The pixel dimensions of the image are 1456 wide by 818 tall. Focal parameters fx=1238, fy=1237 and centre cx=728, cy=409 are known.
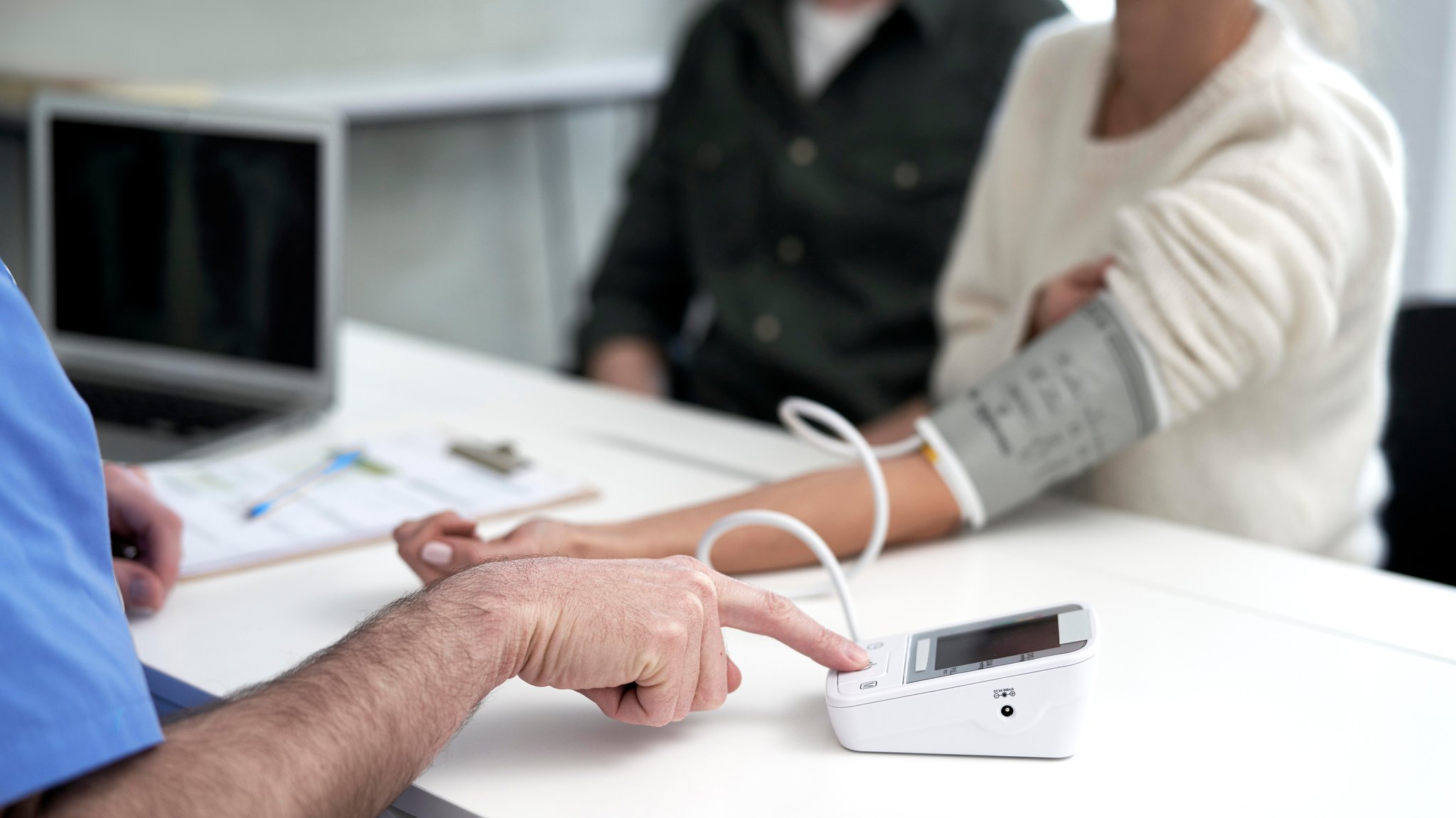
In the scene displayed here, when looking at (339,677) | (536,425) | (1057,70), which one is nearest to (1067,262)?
(1057,70)

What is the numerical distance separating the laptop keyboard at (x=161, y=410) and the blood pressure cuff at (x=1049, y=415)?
0.72m

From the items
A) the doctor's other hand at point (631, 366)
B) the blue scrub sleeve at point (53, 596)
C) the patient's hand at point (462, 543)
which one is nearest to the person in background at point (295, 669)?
the blue scrub sleeve at point (53, 596)

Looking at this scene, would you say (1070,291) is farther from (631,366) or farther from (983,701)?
(631,366)

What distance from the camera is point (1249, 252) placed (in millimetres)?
919

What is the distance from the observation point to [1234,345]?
0.95m

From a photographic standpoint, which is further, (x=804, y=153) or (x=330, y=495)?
(x=804, y=153)

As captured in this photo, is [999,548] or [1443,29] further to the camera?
[1443,29]

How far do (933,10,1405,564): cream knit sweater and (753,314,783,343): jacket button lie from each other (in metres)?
0.40

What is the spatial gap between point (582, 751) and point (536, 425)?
646 mm

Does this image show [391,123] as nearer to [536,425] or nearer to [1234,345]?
[536,425]

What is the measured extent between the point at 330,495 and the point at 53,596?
0.54m

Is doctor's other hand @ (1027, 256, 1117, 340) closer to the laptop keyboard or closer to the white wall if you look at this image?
the laptop keyboard

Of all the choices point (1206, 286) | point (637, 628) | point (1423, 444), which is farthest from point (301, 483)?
point (1423, 444)

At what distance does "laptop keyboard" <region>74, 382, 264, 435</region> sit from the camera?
124cm
